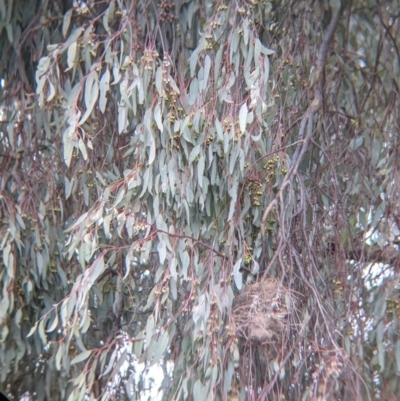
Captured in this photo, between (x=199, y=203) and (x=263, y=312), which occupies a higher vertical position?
(x=199, y=203)

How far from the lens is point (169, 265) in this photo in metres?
2.29

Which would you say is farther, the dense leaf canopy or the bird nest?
the dense leaf canopy

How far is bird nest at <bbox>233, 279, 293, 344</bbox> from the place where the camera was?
205cm

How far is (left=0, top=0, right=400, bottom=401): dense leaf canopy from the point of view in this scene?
2.21 m

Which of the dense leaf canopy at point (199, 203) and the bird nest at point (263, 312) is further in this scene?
the dense leaf canopy at point (199, 203)

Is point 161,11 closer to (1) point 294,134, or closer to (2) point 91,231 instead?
(1) point 294,134

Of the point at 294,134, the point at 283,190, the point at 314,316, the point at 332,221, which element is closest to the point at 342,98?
the point at 294,134

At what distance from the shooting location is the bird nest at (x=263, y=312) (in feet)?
6.72

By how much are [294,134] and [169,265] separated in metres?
0.80

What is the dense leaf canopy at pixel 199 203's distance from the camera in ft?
7.25

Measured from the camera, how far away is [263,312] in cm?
208

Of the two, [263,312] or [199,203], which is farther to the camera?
[199,203]

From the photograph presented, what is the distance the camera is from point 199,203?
242 centimetres

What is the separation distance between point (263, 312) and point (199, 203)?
486 mm
